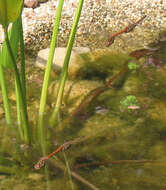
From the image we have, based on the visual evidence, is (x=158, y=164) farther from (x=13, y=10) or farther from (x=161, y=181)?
(x=13, y=10)

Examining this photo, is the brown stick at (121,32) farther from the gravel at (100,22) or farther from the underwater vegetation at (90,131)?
the underwater vegetation at (90,131)

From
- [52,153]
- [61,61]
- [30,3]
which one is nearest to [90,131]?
[52,153]

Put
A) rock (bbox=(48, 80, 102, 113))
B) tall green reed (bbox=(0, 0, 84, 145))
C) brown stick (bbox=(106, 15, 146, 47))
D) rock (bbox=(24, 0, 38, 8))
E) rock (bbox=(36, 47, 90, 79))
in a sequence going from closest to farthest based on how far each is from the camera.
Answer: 1. tall green reed (bbox=(0, 0, 84, 145))
2. rock (bbox=(48, 80, 102, 113))
3. rock (bbox=(36, 47, 90, 79))
4. brown stick (bbox=(106, 15, 146, 47))
5. rock (bbox=(24, 0, 38, 8))

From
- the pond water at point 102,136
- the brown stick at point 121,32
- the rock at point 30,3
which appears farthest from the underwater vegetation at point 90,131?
the rock at point 30,3

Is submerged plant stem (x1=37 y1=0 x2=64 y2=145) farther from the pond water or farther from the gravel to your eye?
the gravel

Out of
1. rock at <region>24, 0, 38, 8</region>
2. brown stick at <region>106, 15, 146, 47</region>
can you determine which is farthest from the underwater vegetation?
rock at <region>24, 0, 38, 8</region>

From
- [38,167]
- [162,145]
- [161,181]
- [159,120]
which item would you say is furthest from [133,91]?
[38,167]
